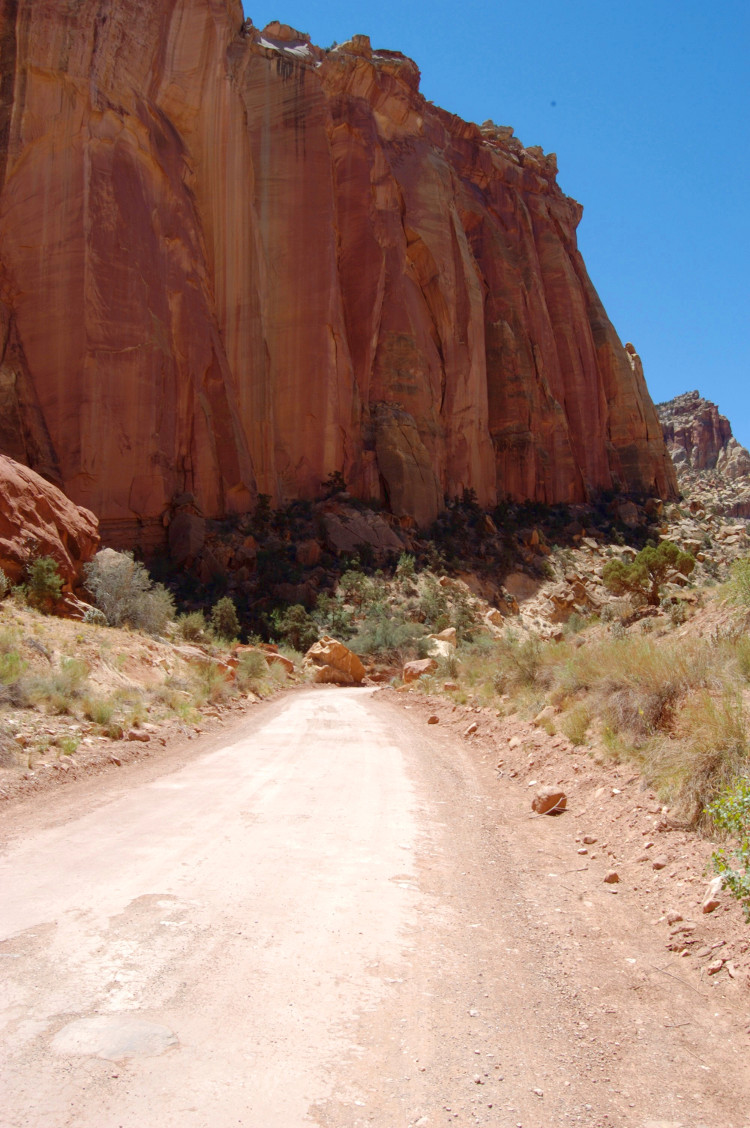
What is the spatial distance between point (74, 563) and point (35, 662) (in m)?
7.08

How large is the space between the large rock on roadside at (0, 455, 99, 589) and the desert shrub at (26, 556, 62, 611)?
341 millimetres

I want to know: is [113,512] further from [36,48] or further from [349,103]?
[349,103]

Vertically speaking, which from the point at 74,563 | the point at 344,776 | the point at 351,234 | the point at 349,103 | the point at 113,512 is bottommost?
the point at 344,776

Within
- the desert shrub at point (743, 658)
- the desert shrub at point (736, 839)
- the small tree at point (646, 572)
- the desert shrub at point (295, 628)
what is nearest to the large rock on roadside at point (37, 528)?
the desert shrub at point (295, 628)

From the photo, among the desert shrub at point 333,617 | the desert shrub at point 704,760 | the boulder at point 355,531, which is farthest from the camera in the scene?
the boulder at point 355,531

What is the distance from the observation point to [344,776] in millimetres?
A: 8758

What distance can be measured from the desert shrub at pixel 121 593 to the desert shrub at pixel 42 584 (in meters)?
1.86

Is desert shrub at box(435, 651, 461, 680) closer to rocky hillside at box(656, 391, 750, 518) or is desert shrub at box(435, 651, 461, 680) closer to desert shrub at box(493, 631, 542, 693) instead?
desert shrub at box(493, 631, 542, 693)

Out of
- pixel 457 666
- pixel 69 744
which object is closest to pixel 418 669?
pixel 457 666

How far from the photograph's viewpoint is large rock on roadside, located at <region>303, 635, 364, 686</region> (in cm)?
2462

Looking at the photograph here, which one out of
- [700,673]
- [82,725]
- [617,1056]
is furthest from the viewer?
[82,725]

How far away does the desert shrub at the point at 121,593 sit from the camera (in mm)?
17375

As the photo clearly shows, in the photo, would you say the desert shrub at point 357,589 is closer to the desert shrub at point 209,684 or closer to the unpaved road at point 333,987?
the desert shrub at point 209,684

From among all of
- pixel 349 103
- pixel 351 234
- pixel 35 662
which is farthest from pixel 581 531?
pixel 35 662
